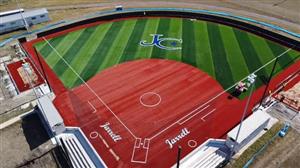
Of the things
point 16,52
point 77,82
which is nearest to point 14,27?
point 16,52

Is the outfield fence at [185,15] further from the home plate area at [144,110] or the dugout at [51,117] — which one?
the dugout at [51,117]

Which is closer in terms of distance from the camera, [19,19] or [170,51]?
[170,51]

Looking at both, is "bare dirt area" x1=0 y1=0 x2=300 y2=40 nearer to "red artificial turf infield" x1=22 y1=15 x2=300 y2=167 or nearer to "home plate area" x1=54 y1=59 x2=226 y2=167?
"red artificial turf infield" x1=22 y1=15 x2=300 y2=167

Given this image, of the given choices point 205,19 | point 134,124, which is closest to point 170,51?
point 205,19

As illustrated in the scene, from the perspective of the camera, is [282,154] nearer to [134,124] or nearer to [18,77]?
[134,124]

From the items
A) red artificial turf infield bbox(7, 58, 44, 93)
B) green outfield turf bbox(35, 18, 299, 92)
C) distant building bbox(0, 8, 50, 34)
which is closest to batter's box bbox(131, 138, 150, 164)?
green outfield turf bbox(35, 18, 299, 92)

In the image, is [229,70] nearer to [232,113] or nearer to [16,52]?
[232,113]

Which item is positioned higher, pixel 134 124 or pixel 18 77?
pixel 18 77
